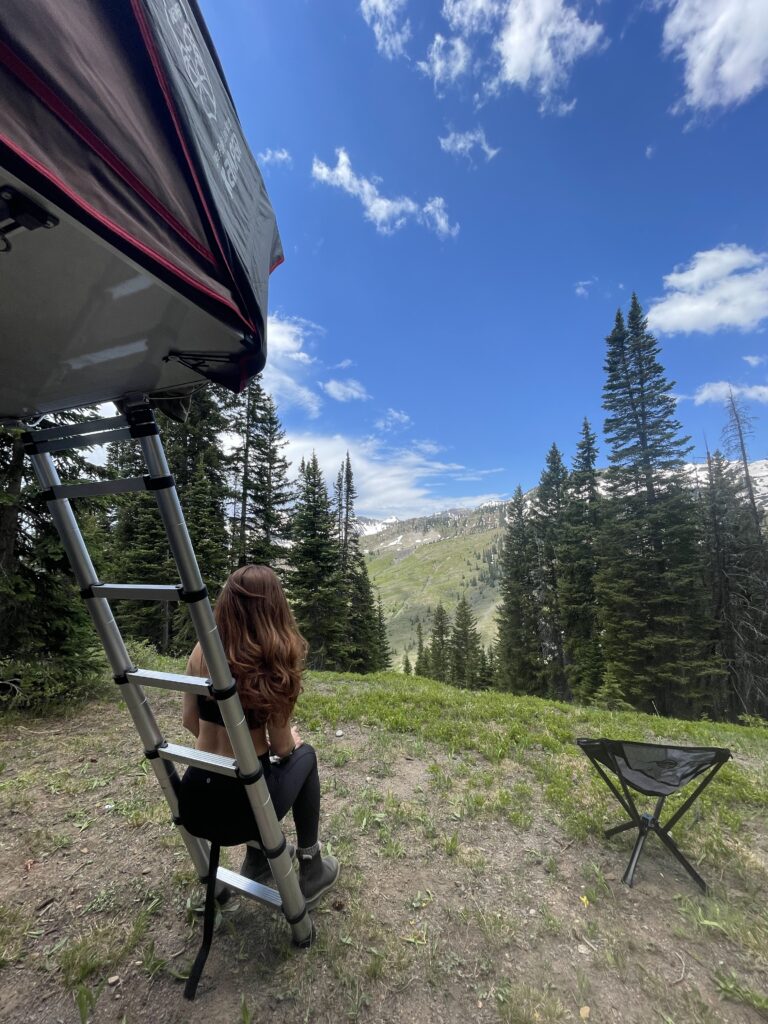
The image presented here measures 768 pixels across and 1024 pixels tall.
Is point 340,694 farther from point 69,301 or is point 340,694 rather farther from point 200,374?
point 69,301

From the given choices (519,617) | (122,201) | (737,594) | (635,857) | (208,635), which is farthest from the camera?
(519,617)

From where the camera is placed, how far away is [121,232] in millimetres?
958

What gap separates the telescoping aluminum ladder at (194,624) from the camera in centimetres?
165

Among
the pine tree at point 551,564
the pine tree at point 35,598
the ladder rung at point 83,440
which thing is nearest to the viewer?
the ladder rung at point 83,440

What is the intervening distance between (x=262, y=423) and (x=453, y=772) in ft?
65.2

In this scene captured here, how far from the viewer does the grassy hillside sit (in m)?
2.03

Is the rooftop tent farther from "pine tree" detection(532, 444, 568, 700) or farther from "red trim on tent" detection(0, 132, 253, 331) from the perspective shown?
"pine tree" detection(532, 444, 568, 700)

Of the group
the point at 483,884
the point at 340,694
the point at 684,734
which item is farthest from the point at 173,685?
the point at 684,734

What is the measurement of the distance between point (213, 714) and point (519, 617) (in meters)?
30.1

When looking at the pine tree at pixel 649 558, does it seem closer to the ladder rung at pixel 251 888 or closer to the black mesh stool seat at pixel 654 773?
the black mesh stool seat at pixel 654 773

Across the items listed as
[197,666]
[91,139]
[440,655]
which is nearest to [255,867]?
[197,666]

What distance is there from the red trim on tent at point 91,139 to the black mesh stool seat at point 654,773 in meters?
3.91

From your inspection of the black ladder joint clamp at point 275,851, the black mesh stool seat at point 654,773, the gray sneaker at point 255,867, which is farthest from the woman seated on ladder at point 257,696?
the black mesh stool seat at point 654,773

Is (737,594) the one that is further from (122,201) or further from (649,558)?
(122,201)
